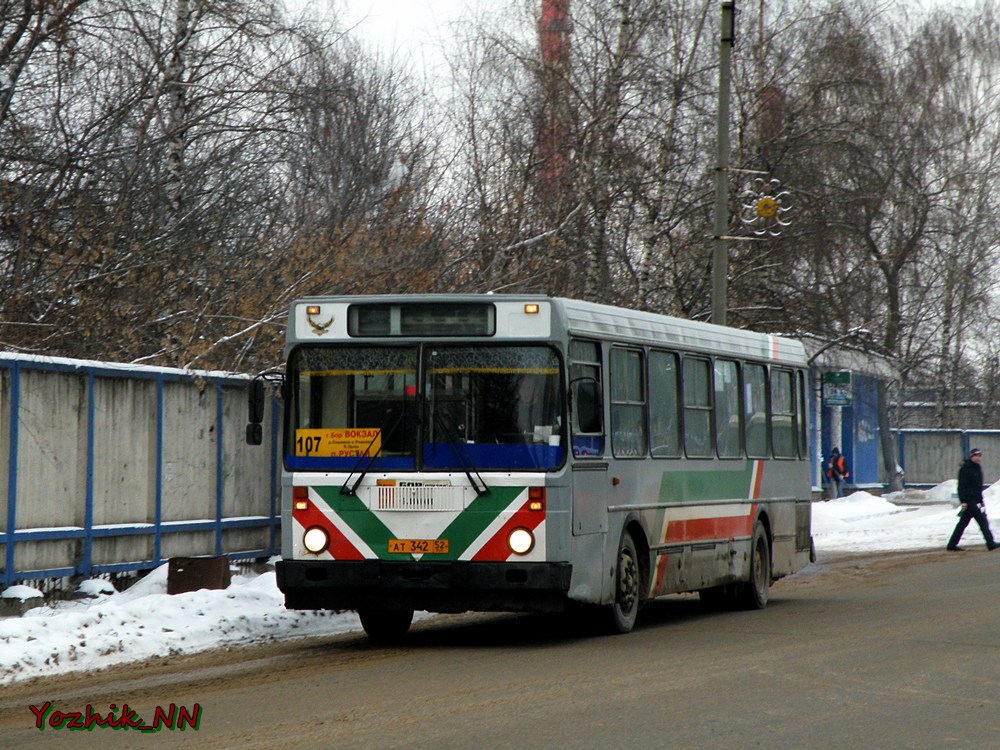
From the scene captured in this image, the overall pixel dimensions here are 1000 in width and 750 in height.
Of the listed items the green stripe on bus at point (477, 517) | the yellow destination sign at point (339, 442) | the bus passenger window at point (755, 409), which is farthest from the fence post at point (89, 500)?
the bus passenger window at point (755, 409)

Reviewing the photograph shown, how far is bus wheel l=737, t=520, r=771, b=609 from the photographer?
55.1 ft

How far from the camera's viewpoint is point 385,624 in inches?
527

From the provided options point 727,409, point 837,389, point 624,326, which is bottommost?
point 727,409

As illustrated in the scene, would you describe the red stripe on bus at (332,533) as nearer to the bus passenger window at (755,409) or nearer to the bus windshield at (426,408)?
the bus windshield at (426,408)

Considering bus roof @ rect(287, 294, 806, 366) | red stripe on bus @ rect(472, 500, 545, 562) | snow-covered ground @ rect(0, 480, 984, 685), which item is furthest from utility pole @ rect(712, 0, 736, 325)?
red stripe on bus @ rect(472, 500, 545, 562)

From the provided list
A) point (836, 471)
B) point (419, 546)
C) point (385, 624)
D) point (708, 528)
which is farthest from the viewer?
point (836, 471)

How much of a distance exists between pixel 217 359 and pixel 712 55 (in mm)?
14804

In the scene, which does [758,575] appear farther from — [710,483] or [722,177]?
[722,177]

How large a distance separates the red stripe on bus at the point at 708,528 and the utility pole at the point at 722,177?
656 centimetres

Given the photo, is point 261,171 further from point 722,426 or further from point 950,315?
point 950,315

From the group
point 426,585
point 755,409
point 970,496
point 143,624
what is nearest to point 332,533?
point 426,585

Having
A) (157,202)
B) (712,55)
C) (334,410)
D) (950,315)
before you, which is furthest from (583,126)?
(950,315)

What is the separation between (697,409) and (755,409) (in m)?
1.92

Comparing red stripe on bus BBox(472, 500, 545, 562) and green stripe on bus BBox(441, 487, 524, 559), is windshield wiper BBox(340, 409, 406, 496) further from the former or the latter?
red stripe on bus BBox(472, 500, 545, 562)
